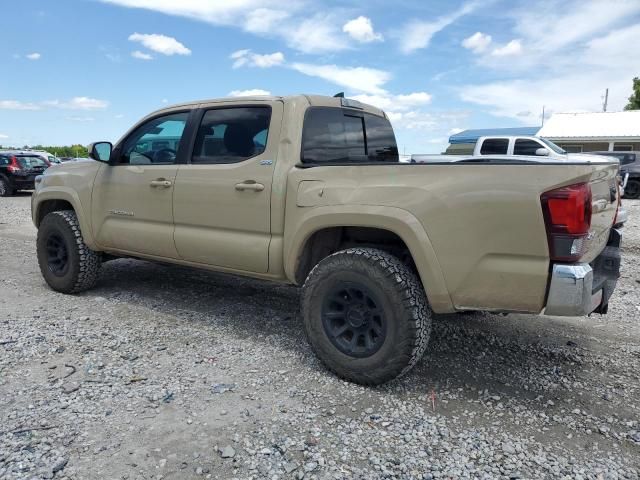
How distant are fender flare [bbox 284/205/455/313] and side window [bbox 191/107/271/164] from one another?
2.60 ft

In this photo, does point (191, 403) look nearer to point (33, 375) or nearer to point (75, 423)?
point (75, 423)

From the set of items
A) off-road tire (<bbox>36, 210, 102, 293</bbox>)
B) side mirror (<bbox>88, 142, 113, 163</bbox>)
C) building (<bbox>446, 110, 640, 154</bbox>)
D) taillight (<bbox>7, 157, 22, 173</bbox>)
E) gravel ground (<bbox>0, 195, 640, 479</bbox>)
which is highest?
building (<bbox>446, 110, 640, 154</bbox>)

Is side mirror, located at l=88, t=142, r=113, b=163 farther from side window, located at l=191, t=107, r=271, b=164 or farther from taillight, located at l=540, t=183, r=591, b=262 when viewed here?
taillight, located at l=540, t=183, r=591, b=262

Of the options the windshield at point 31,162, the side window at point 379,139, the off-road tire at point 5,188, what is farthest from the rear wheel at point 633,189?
the off-road tire at point 5,188

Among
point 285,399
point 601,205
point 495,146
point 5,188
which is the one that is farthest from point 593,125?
→ point 285,399

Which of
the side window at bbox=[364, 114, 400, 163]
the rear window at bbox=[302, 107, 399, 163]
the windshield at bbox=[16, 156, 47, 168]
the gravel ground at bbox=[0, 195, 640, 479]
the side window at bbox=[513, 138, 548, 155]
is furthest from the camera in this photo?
the windshield at bbox=[16, 156, 47, 168]

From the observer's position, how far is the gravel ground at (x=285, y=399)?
2.55 meters

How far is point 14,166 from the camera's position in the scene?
722 inches

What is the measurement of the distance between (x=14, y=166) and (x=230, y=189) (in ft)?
58.4

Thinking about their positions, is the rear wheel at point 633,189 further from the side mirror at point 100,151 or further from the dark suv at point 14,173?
the dark suv at point 14,173

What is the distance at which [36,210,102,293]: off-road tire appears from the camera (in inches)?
203

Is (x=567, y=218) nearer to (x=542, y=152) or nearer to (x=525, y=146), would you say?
(x=542, y=152)

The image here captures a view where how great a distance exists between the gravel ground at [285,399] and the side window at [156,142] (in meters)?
1.41

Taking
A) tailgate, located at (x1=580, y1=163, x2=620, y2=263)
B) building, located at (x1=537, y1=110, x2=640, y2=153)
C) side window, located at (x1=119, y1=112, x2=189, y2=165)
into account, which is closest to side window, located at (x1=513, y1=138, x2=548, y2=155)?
tailgate, located at (x1=580, y1=163, x2=620, y2=263)
